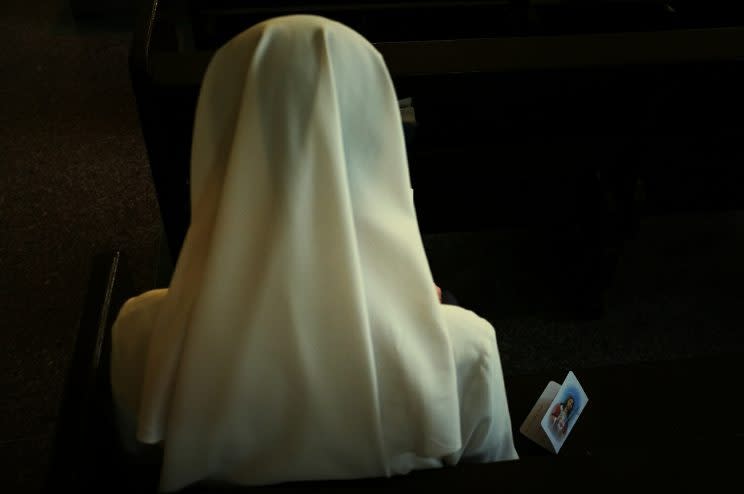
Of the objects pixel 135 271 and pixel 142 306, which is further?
pixel 135 271

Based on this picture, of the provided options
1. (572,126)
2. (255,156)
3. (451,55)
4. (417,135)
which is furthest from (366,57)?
(572,126)

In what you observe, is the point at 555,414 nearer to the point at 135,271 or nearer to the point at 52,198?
the point at 135,271

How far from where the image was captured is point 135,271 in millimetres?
3273

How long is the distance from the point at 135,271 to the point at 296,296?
226cm

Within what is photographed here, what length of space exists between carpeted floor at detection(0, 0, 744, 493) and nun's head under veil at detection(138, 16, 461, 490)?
4.92 ft

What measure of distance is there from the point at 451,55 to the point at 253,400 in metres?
1.39

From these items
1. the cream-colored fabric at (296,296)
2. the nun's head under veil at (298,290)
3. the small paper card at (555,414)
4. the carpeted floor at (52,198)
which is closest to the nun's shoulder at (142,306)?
the cream-colored fabric at (296,296)

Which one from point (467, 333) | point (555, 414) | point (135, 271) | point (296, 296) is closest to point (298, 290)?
point (296, 296)

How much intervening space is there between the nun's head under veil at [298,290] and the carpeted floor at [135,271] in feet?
4.92

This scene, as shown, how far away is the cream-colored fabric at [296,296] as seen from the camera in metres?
1.14

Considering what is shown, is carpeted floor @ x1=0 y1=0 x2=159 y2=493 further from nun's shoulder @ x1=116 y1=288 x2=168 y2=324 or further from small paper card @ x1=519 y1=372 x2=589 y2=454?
small paper card @ x1=519 y1=372 x2=589 y2=454

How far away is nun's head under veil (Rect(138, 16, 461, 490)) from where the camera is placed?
114 centimetres

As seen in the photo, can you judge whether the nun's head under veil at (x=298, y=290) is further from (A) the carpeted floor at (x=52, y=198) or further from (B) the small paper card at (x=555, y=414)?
(A) the carpeted floor at (x=52, y=198)

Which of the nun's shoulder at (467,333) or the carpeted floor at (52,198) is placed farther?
the carpeted floor at (52,198)
